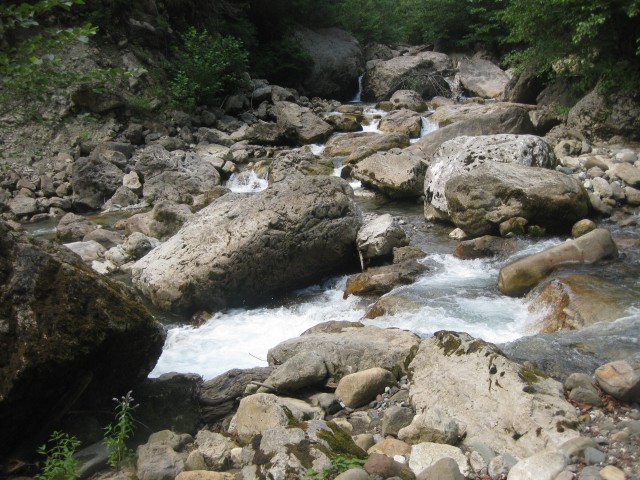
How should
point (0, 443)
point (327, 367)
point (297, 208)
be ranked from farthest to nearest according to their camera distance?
point (297, 208) → point (327, 367) → point (0, 443)

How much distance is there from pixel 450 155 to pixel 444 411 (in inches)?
300

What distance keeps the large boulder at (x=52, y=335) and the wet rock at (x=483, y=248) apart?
553 cm

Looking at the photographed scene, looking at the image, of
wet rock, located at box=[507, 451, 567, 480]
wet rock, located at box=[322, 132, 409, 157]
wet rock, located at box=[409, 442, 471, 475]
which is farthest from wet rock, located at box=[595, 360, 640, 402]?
wet rock, located at box=[322, 132, 409, 157]

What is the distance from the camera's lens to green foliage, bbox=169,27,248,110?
1964 cm

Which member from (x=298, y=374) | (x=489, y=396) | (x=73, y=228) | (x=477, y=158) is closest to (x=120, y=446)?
(x=298, y=374)

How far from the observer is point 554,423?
3652 mm

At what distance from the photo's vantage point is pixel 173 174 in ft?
48.0

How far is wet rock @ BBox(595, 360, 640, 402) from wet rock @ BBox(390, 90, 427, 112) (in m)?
17.1

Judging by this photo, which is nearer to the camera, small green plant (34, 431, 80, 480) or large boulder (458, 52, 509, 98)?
small green plant (34, 431, 80, 480)

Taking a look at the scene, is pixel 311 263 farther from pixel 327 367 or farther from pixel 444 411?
pixel 444 411

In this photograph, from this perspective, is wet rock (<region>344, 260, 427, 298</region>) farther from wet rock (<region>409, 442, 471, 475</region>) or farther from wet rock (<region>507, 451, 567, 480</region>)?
wet rock (<region>507, 451, 567, 480</region>)

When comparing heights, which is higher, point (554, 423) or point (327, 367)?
point (554, 423)

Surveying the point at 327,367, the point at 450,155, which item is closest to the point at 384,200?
the point at 450,155

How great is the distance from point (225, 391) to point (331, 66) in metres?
22.0
